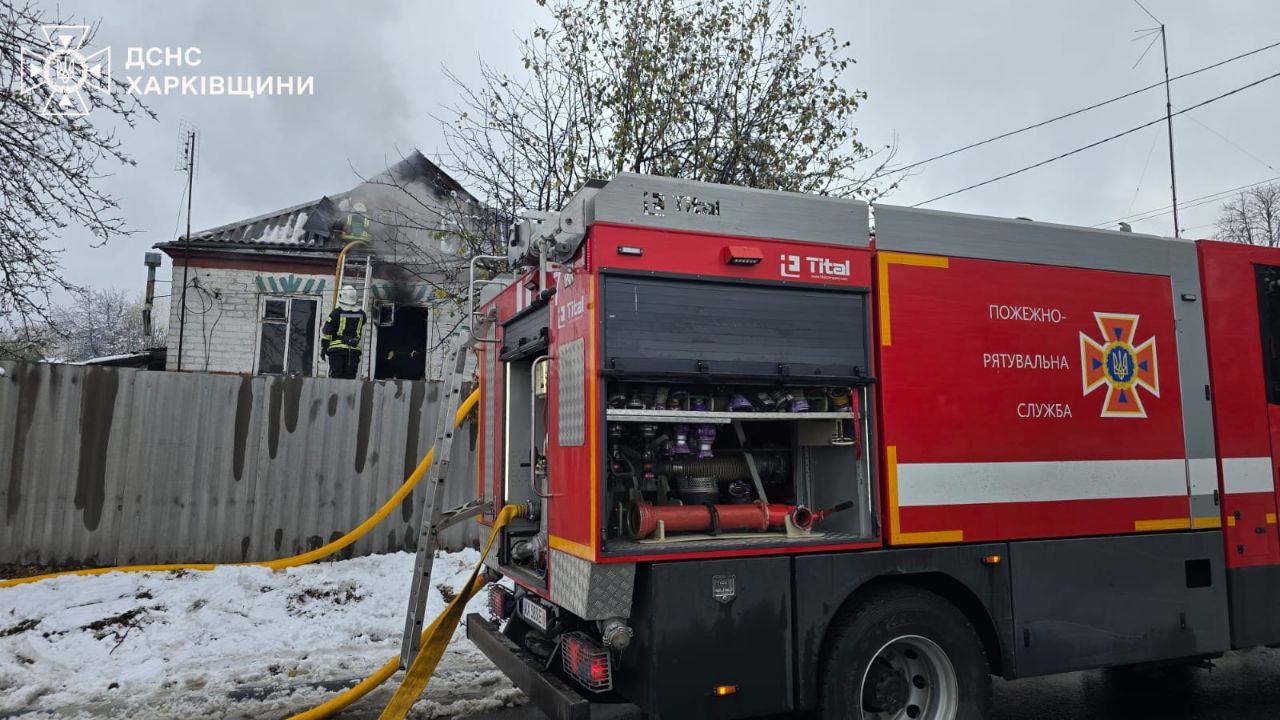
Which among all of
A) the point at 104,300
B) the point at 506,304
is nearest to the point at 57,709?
the point at 506,304

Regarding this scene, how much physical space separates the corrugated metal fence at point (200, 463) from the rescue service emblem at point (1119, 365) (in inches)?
253

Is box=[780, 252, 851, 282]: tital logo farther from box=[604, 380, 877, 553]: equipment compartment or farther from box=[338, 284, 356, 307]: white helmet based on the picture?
box=[338, 284, 356, 307]: white helmet

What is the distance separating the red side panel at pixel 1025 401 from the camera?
Result: 445 cm

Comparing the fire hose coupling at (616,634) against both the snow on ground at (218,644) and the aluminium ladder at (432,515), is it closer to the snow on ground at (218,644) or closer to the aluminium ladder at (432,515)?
the aluminium ladder at (432,515)

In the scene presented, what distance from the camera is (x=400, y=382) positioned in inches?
362

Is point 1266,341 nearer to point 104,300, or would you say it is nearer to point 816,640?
point 816,640

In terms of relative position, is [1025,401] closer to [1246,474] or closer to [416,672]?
[1246,474]

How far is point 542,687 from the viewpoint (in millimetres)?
3951

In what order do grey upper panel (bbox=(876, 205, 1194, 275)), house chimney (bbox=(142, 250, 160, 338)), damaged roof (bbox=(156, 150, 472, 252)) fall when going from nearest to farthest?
grey upper panel (bbox=(876, 205, 1194, 275)) < damaged roof (bbox=(156, 150, 472, 252)) < house chimney (bbox=(142, 250, 160, 338))

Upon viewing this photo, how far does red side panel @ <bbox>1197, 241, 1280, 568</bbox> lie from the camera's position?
17.2 feet

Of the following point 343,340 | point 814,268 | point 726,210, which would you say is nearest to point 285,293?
point 343,340

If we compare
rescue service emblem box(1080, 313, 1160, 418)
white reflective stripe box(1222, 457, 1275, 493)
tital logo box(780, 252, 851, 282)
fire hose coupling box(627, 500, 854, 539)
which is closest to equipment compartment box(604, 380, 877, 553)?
fire hose coupling box(627, 500, 854, 539)

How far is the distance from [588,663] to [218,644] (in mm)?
4228

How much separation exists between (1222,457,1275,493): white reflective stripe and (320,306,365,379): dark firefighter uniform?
1283 cm
